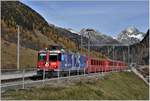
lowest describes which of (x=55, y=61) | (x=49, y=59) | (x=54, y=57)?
(x=55, y=61)

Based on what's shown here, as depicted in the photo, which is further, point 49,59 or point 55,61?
point 49,59

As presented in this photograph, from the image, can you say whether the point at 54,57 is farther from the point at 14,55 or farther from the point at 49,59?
the point at 14,55

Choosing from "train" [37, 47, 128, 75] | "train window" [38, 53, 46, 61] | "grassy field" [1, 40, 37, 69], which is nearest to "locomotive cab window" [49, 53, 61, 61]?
"train" [37, 47, 128, 75]

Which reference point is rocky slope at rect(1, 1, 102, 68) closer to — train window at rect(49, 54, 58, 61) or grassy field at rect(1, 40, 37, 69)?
grassy field at rect(1, 40, 37, 69)

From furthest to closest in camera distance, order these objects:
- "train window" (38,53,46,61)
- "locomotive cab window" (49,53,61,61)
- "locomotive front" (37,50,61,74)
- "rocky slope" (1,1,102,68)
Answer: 1. "rocky slope" (1,1,102,68)
2. "train window" (38,53,46,61)
3. "locomotive cab window" (49,53,61,61)
4. "locomotive front" (37,50,61,74)

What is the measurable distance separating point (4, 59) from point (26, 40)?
33.2 meters

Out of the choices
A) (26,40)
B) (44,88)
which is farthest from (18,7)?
(44,88)

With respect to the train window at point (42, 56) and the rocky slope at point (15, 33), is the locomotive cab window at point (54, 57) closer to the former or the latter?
the train window at point (42, 56)

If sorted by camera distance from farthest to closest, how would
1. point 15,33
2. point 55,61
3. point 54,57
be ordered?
point 15,33
point 54,57
point 55,61

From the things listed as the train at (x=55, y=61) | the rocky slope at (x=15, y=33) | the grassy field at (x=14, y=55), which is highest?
the rocky slope at (x=15, y=33)

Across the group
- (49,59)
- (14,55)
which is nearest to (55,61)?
(49,59)

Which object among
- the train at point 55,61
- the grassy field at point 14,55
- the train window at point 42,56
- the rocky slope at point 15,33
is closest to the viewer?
the train at point 55,61

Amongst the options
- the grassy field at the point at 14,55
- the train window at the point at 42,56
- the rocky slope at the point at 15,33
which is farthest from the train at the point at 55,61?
the rocky slope at the point at 15,33

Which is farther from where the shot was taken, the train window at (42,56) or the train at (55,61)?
the train window at (42,56)
